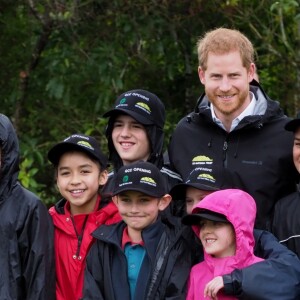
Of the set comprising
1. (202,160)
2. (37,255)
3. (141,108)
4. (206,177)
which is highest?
(141,108)

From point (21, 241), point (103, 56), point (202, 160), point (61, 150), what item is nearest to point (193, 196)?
point (202, 160)

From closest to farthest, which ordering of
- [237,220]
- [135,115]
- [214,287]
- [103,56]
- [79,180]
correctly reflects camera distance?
[214,287] → [237,220] → [79,180] → [135,115] → [103,56]

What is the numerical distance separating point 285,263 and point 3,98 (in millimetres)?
5193

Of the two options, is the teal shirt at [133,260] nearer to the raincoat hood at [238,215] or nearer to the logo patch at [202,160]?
the raincoat hood at [238,215]

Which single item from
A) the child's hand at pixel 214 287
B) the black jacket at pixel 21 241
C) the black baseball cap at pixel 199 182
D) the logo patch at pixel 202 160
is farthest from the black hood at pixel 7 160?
the child's hand at pixel 214 287

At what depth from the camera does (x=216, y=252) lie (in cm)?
502

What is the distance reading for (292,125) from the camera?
210 inches

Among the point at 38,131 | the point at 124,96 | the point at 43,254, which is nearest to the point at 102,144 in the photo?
the point at 38,131

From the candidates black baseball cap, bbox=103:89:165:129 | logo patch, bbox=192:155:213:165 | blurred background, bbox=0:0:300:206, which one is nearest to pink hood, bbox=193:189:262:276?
logo patch, bbox=192:155:213:165

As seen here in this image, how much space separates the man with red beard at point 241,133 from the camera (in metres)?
5.44

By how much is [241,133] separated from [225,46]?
0.54 metres

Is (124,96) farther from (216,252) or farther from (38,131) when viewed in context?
(38,131)

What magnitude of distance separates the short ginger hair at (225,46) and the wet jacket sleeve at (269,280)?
1264 millimetres

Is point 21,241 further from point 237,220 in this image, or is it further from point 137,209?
point 237,220
